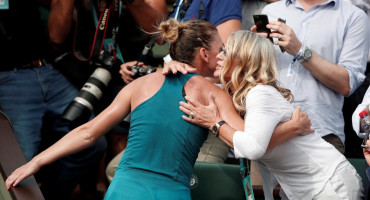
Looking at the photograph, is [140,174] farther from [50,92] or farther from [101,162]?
[101,162]

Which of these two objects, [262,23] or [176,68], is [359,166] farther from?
[176,68]

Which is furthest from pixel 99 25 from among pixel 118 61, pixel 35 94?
pixel 35 94

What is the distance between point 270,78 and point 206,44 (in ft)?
1.39

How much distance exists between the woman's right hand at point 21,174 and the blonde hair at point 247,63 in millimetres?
1073

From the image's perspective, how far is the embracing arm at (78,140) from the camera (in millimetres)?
2986

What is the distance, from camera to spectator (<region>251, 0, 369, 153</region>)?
11.3ft

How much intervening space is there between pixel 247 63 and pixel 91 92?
1413 millimetres

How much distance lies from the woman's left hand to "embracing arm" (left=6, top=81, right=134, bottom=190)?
0.37 metres

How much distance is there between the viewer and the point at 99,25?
407 cm

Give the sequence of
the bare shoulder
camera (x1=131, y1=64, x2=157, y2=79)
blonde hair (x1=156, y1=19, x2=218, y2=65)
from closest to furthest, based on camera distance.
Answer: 1. the bare shoulder
2. blonde hair (x1=156, y1=19, x2=218, y2=65)
3. camera (x1=131, y1=64, x2=157, y2=79)

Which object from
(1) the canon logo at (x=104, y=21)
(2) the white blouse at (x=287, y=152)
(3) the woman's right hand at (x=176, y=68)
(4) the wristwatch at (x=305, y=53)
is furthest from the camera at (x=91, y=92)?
(2) the white blouse at (x=287, y=152)

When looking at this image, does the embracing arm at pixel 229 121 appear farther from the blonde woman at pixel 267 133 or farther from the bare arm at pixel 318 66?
the bare arm at pixel 318 66

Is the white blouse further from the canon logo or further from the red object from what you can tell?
the canon logo

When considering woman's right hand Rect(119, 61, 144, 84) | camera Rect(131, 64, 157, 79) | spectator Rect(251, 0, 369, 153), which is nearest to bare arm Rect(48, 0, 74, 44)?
woman's right hand Rect(119, 61, 144, 84)
